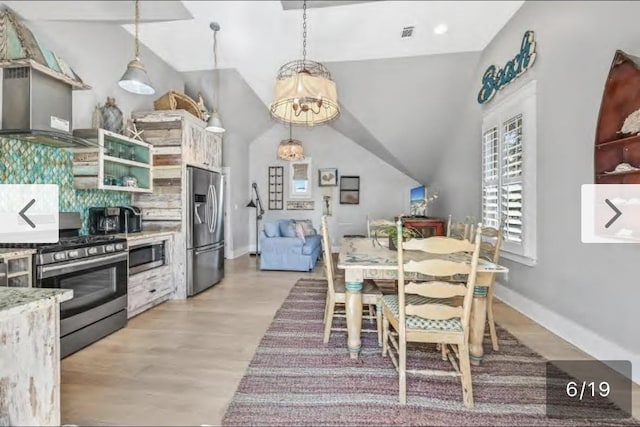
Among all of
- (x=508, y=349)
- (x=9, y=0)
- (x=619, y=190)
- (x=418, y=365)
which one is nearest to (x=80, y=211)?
(x=9, y=0)

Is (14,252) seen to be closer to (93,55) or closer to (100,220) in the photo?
(100,220)

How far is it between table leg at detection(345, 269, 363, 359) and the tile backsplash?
282cm

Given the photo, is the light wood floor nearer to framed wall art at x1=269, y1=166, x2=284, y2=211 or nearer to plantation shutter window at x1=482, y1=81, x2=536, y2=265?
plantation shutter window at x1=482, y1=81, x2=536, y2=265

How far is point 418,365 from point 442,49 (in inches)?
156

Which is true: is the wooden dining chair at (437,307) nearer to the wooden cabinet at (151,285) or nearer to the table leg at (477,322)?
the table leg at (477,322)

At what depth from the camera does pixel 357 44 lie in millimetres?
3990

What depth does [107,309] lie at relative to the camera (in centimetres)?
260

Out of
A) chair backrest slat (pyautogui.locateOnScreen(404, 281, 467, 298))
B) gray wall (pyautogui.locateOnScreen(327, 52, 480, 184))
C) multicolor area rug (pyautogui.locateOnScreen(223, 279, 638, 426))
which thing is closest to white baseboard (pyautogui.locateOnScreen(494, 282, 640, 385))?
multicolor area rug (pyautogui.locateOnScreen(223, 279, 638, 426))

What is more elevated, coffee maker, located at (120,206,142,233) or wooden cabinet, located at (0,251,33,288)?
coffee maker, located at (120,206,142,233)

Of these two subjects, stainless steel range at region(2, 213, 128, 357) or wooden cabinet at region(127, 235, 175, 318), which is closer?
stainless steel range at region(2, 213, 128, 357)

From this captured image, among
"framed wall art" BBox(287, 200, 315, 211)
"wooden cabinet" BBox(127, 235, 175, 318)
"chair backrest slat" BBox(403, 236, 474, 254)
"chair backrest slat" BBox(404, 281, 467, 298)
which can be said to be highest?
"framed wall art" BBox(287, 200, 315, 211)

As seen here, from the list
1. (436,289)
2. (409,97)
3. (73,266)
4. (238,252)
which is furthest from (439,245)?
(238,252)

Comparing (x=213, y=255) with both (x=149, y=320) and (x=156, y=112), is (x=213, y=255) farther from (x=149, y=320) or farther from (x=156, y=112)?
(x=156, y=112)

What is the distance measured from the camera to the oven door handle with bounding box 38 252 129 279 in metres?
2.10
